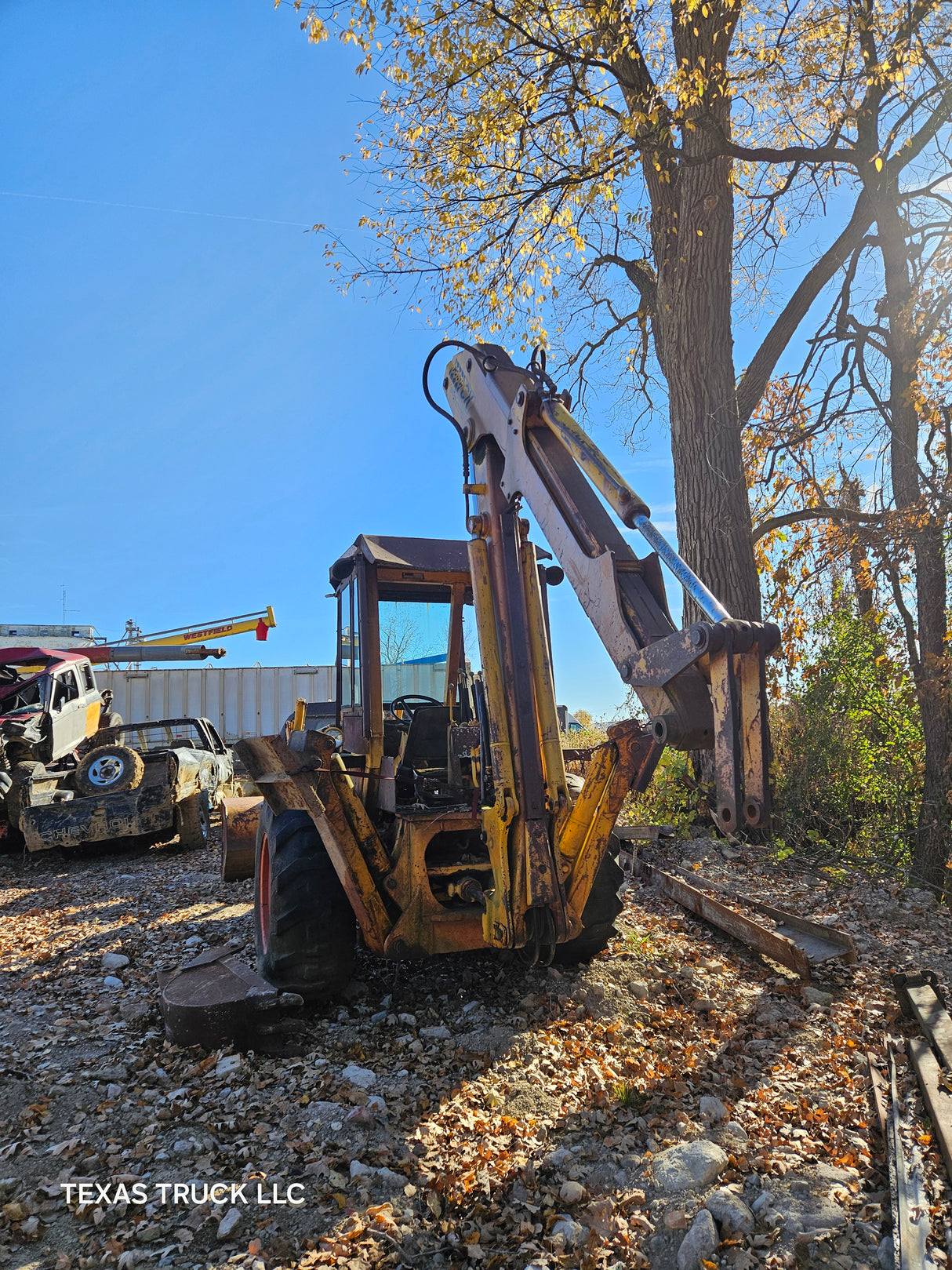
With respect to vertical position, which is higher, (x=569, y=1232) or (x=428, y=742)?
(x=428, y=742)

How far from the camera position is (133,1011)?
4.36m

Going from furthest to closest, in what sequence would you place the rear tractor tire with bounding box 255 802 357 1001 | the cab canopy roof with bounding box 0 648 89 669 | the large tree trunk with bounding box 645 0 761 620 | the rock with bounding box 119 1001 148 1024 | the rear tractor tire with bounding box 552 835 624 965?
the cab canopy roof with bounding box 0 648 89 669 → the large tree trunk with bounding box 645 0 761 620 → the rear tractor tire with bounding box 552 835 624 965 → the rock with bounding box 119 1001 148 1024 → the rear tractor tire with bounding box 255 802 357 1001

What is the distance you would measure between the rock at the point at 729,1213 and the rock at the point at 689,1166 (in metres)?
0.09

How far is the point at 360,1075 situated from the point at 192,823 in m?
7.14

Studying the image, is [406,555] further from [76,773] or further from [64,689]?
[64,689]

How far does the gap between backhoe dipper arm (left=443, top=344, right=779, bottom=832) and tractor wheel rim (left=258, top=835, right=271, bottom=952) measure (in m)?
2.57

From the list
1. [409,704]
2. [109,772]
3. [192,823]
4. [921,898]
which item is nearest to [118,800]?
[109,772]

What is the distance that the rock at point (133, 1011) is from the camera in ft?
13.9

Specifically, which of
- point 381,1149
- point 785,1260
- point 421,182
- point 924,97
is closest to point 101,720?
point 421,182

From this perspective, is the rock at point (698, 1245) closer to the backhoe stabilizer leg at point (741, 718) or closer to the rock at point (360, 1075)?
the backhoe stabilizer leg at point (741, 718)

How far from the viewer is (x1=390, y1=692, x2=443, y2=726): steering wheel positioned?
5.11 meters

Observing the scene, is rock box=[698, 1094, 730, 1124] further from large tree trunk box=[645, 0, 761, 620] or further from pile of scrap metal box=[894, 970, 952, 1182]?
large tree trunk box=[645, 0, 761, 620]

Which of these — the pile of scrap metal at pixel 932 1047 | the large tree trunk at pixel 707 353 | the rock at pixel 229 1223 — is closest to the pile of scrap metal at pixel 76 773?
the large tree trunk at pixel 707 353

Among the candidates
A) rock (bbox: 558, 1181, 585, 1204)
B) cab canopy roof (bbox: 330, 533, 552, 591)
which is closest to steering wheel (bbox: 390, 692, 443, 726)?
cab canopy roof (bbox: 330, 533, 552, 591)
